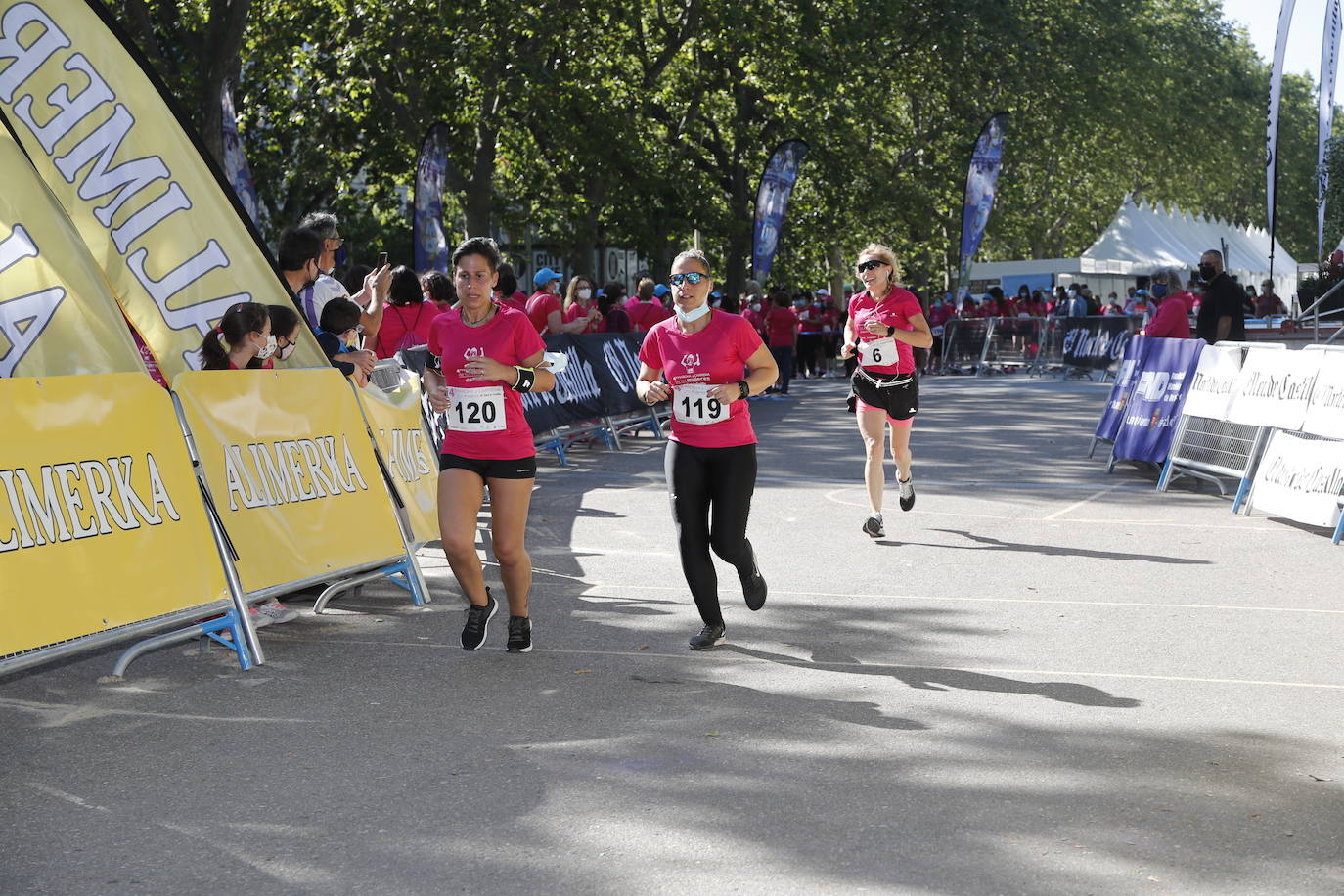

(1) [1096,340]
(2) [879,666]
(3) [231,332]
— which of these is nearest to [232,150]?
(3) [231,332]

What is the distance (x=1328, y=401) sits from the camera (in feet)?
37.6

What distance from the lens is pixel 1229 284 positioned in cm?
1614

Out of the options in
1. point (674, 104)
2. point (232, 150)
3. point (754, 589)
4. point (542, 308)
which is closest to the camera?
point (754, 589)

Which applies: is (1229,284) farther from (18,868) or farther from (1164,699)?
(18,868)

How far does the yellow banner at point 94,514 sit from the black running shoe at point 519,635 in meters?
1.34

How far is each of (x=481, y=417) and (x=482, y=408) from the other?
4 centimetres

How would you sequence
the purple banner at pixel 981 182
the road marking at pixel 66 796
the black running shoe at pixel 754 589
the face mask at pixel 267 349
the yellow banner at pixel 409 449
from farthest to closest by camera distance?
the purple banner at pixel 981 182 < the yellow banner at pixel 409 449 < the face mask at pixel 267 349 < the black running shoe at pixel 754 589 < the road marking at pixel 66 796

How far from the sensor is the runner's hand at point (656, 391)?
24.8ft

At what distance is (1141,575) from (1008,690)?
10.5 ft

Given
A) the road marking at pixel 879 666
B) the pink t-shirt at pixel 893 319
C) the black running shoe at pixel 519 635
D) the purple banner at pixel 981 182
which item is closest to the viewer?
the road marking at pixel 879 666

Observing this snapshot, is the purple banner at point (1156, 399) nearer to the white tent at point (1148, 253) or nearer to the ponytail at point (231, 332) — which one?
the ponytail at point (231, 332)

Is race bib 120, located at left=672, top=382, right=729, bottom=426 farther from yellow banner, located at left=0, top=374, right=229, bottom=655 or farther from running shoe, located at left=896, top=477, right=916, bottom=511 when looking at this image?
running shoe, located at left=896, top=477, right=916, bottom=511

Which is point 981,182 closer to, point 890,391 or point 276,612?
point 890,391

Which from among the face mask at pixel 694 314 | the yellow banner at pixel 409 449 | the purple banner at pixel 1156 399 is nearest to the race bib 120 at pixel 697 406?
the face mask at pixel 694 314
